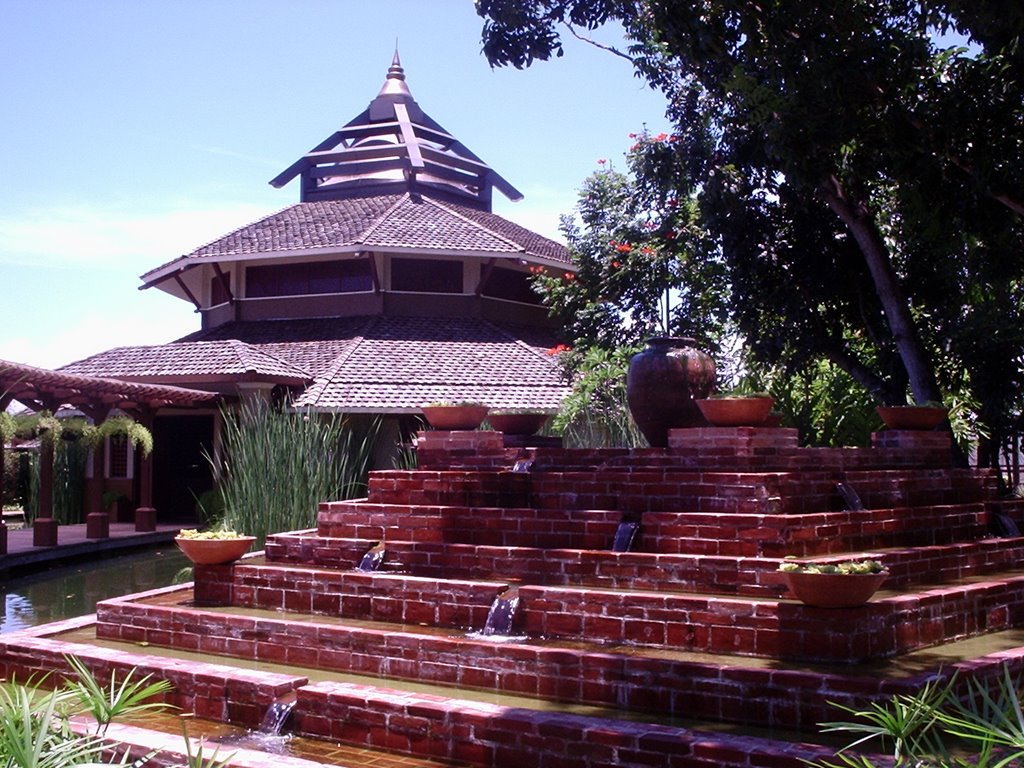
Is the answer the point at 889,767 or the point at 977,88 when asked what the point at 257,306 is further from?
the point at 889,767

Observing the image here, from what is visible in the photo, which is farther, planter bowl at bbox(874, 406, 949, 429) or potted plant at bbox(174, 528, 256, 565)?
planter bowl at bbox(874, 406, 949, 429)

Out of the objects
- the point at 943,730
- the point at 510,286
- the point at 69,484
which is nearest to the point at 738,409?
the point at 943,730

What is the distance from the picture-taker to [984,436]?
41.3 feet

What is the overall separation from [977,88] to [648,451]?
3.85m

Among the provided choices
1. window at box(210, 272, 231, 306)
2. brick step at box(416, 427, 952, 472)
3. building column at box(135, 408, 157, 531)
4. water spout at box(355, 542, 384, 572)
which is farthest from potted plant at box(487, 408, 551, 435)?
window at box(210, 272, 231, 306)

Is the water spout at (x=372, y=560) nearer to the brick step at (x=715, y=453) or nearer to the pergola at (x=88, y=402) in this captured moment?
the brick step at (x=715, y=453)

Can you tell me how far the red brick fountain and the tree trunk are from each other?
1945 mm

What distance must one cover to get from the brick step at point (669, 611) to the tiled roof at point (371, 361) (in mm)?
9966

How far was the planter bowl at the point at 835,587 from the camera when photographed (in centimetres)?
535

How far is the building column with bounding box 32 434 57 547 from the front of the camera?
1523 centimetres

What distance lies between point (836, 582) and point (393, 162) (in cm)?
2069

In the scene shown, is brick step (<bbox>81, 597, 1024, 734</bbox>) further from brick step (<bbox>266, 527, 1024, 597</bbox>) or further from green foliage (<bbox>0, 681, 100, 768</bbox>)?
green foliage (<bbox>0, 681, 100, 768</bbox>)

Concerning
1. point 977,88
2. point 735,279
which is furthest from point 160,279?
point 977,88

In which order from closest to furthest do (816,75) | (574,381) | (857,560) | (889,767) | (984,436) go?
1. (889,767)
2. (857,560)
3. (816,75)
4. (984,436)
5. (574,381)
